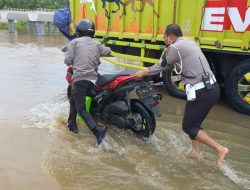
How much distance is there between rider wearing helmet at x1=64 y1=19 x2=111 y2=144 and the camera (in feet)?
16.1

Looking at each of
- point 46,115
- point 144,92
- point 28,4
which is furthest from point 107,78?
point 28,4

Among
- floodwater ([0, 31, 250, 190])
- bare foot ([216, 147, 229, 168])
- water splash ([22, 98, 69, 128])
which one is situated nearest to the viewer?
floodwater ([0, 31, 250, 190])

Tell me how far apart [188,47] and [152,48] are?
13.4 ft

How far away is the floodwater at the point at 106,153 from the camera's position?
393 centimetres

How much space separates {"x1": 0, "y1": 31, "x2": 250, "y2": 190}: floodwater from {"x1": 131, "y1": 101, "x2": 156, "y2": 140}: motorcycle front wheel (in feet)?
0.44

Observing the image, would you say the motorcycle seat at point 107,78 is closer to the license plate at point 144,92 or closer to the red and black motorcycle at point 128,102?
the red and black motorcycle at point 128,102

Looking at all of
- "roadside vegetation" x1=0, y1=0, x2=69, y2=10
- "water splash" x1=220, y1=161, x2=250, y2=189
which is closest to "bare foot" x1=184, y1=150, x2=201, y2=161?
"water splash" x1=220, y1=161, x2=250, y2=189

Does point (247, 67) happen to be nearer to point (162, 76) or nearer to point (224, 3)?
point (224, 3)

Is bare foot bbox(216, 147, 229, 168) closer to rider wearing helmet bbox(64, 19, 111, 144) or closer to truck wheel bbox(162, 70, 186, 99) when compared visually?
rider wearing helmet bbox(64, 19, 111, 144)

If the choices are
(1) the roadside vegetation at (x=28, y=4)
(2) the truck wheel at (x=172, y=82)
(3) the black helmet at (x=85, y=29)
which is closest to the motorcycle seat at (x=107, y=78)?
(3) the black helmet at (x=85, y=29)

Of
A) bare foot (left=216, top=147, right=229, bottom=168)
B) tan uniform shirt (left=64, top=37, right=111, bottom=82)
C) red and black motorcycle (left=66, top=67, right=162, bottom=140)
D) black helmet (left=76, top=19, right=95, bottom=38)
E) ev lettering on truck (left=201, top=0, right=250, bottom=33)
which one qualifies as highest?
ev lettering on truck (left=201, top=0, right=250, bottom=33)

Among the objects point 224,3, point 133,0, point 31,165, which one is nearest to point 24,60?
point 133,0

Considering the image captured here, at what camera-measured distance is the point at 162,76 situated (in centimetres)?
807

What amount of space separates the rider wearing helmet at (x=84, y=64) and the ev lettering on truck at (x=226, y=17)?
2.67 m
